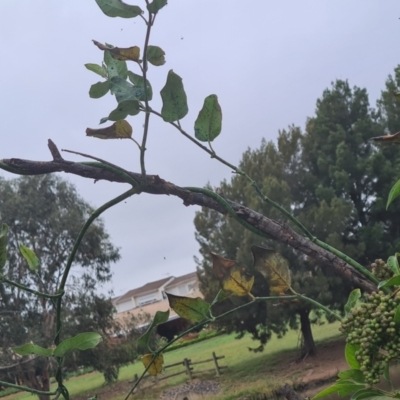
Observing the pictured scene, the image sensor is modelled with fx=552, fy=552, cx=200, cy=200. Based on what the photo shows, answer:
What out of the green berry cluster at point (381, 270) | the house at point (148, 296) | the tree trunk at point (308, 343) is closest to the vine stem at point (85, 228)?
the green berry cluster at point (381, 270)

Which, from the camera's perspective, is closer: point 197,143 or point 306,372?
point 197,143

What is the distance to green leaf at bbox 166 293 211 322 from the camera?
22 centimetres

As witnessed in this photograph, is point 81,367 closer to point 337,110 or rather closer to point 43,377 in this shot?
point 43,377

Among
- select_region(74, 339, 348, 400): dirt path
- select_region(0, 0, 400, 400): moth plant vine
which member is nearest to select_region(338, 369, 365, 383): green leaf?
select_region(0, 0, 400, 400): moth plant vine

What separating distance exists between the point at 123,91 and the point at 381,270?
13 centimetres

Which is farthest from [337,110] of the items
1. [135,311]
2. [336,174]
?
[135,311]

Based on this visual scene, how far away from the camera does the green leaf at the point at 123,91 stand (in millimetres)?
195

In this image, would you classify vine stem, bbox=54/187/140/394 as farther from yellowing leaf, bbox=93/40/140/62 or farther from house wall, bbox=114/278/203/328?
house wall, bbox=114/278/203/328

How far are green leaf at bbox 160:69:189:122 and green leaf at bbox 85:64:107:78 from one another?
0.06m

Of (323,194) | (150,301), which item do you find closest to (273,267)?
(323,194)

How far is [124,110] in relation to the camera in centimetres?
20

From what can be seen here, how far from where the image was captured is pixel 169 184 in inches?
8.6

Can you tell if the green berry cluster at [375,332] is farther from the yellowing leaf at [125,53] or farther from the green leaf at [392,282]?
the yellowing leaf at [125,53]

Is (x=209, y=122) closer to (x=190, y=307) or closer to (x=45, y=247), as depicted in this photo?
(x=190, y=307)
